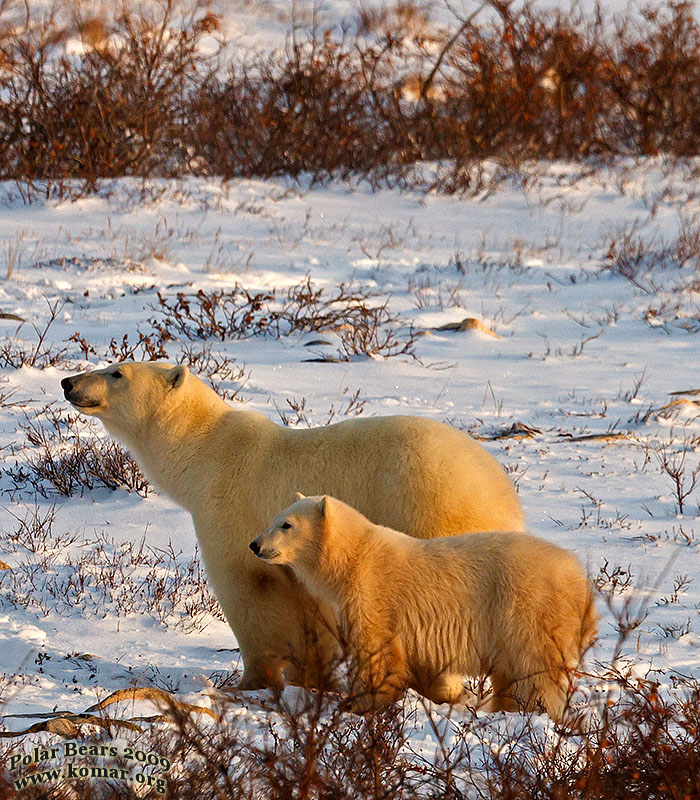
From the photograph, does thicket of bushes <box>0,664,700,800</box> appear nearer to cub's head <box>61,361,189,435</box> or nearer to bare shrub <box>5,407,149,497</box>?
cub's head <box>61,361,189,435</box>

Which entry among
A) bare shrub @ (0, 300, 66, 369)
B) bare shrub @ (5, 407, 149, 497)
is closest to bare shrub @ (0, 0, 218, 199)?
bare shrub @ (0, 300, 66, 369)

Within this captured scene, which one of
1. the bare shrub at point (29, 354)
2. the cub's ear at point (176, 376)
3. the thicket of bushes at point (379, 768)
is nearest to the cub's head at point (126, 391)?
the cub's ear at point (176, 376)

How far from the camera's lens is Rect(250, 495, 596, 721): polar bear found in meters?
3.00

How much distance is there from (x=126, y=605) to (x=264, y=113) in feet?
38.2

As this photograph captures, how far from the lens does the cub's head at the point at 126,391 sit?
3668mm

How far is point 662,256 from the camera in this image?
34.1ft

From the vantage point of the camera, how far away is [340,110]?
1457cm

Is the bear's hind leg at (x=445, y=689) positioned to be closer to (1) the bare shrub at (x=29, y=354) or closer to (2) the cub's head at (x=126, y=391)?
(2) the cub's head at (x=126, y=391)

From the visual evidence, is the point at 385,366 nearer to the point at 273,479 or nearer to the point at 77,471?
the point at 77,471

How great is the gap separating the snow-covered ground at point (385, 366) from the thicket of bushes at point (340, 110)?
0.58 meters

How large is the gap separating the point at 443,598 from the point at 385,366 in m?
4.17

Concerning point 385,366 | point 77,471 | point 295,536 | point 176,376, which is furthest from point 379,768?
point 385,366

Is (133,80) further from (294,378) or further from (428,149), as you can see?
(294,378)

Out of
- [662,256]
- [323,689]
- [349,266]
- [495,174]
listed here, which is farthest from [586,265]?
[323,689]
